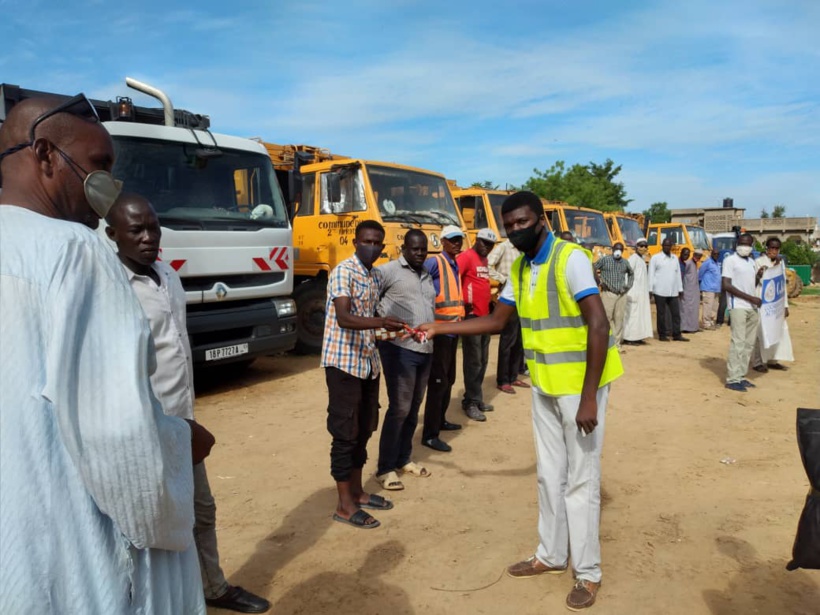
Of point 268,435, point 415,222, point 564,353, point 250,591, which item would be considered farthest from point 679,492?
point 415,222

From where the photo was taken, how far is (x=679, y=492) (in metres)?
4.05

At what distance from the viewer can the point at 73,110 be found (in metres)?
1.17

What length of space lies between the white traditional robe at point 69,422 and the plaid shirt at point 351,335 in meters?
2.27

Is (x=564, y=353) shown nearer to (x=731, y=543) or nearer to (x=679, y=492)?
(x=731, y=543)

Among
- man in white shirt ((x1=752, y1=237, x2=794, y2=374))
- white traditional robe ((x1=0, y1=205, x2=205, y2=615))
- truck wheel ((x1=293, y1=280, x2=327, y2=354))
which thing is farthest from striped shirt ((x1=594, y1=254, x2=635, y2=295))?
white traditional robe ((x1=0, y1=205, x2=205, y2=615))

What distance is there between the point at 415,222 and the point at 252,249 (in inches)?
86.6

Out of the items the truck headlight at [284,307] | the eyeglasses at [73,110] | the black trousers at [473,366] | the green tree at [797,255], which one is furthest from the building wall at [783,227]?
the eyeglasses at [73,110]

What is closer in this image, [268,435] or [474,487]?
[474,487]

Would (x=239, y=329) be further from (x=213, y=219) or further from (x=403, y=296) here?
(x=403, y=296)

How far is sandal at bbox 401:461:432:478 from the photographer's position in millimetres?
4359

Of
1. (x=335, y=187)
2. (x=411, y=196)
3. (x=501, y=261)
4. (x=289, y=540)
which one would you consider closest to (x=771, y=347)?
(x=501, y=261)

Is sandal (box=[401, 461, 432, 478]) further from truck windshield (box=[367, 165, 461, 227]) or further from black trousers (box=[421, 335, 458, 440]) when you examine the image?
truck windshield (box=[367, 165, 461, 227])

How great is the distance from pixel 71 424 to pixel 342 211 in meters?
6.80

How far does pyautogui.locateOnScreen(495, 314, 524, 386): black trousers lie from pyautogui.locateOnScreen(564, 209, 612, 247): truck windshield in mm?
4683
